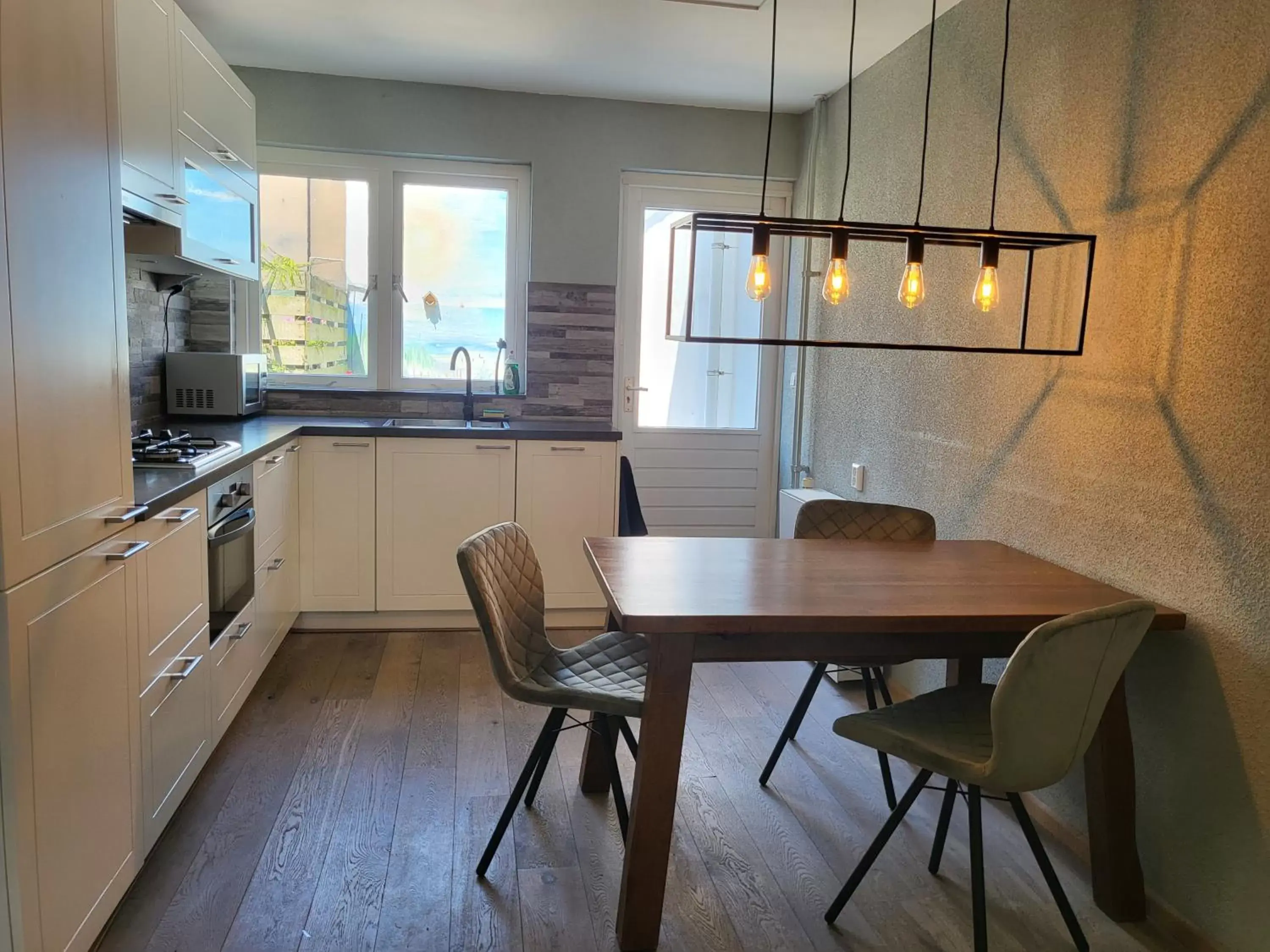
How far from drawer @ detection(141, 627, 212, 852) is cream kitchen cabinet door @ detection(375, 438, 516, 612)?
1.36 metres

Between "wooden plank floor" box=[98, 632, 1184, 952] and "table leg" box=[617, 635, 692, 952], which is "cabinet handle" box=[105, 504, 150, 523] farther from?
"table leg" box=[617, 635, 692, 952]

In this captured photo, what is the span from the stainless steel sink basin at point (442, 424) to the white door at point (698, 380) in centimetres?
73

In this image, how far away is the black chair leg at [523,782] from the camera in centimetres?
218

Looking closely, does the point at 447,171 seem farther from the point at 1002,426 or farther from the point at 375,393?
the point at 1002,426

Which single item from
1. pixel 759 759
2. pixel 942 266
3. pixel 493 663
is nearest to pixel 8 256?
pixel 493 663

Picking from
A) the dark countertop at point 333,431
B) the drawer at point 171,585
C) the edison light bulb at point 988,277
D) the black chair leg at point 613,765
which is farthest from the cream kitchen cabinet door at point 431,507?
the edison light bulb at point 988,277

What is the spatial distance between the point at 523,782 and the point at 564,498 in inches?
74.1

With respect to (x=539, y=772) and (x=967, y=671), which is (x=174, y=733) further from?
(x=967, y=671)

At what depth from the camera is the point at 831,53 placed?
3586 millimetres

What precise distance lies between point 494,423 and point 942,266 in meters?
2.13

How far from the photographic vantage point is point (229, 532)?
2.69m

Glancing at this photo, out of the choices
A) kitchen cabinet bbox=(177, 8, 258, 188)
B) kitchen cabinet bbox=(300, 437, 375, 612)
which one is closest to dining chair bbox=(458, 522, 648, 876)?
kitchen cabinet bbox=(300, 437, 375, 612)

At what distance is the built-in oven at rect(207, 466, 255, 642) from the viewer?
8.49 feet

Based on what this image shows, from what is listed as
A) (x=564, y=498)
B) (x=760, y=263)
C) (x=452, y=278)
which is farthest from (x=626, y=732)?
(x=452, y=278)
